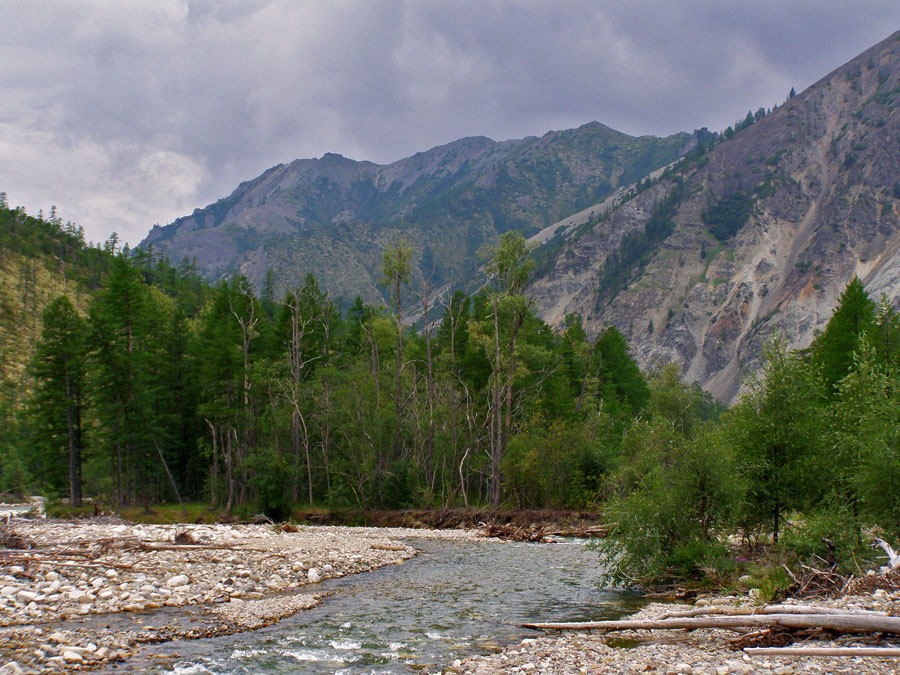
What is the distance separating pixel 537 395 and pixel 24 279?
11782 cm

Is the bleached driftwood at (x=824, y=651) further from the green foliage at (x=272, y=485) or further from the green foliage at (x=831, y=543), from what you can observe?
the green foliage at (x=272, y=485)

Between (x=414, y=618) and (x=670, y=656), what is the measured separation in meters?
6.82

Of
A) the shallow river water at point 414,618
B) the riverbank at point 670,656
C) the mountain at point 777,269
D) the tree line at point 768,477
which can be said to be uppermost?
the mountain at point 777,269

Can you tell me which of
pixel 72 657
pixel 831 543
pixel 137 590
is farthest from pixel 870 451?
pixel 137 590

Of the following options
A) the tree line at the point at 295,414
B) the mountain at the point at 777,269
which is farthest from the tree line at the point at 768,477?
the mountain at the point at 777,269

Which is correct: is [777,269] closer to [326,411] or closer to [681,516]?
[326,411]

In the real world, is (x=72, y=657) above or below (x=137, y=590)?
above

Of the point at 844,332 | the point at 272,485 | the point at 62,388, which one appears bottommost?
the point at 272,485

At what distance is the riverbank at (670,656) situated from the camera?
8.26 meters

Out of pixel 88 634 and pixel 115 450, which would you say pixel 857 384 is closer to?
pixel 88 634

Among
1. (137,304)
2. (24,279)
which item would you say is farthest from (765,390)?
(24,279)

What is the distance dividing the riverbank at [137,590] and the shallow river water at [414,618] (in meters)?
1.00

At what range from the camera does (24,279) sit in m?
123

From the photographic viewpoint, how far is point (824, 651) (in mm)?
8438
